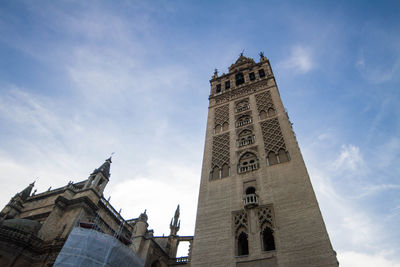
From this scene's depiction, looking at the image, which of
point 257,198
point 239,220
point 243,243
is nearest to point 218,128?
point 257,198

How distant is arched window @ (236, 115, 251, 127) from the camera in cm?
2123

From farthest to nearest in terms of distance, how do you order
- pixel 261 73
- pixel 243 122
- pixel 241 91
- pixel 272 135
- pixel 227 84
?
pixel 227 84, pixel 261 73, pixel 241 91, pixel 243 122, pixel 272 135

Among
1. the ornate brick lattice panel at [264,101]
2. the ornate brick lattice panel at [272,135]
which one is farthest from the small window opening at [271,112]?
the ornate brick lattice panel at [272,135]

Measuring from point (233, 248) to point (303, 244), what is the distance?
3307 mm

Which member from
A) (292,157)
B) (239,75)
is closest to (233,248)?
(292,157)

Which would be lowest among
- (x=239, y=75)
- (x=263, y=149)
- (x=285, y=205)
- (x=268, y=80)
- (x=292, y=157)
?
(x=285, y=205)

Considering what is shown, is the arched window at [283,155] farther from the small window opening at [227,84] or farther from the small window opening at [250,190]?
the small window opening at [227,84]

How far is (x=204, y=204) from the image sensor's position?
630 inches

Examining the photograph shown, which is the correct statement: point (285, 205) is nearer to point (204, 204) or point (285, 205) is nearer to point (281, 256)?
point (281, 256)

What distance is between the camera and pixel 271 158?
664 inches

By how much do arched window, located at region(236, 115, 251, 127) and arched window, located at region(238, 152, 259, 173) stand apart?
3809 millimetres

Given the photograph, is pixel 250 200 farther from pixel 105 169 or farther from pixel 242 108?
pixel 105 169

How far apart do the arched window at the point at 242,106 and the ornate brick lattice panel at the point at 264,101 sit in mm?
948

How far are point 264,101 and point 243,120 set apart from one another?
8.70 feet
